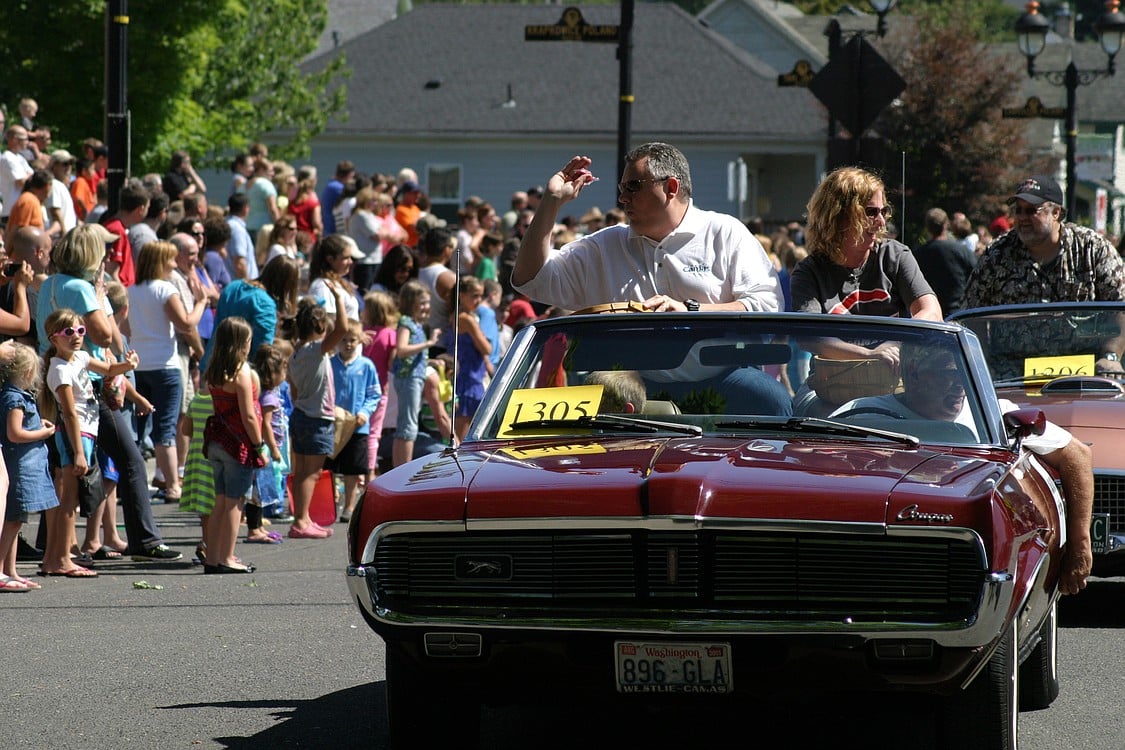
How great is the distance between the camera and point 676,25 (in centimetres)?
4822

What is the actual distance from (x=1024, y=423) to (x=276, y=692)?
3170mm

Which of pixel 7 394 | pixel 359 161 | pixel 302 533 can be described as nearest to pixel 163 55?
pixel 359 161

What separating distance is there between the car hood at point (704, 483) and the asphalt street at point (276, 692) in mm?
631

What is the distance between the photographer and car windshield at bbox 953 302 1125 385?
9.66 meters

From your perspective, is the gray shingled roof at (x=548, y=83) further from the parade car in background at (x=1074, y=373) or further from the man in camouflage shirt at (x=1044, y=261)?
the parade car in background at (x=1074, y=373)

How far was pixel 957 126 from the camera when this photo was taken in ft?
145

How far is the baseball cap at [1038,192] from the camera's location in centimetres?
1051

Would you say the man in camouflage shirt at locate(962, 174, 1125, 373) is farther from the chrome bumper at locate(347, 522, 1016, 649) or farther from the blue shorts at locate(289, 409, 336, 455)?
the chrome bumper at locate(347, 522, 1016, 649)

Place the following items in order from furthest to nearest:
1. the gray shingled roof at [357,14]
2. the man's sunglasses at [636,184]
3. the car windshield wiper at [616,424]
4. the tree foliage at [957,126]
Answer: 1. the gray shingled roof at [357,14]
2. the tree foliage at [957,126]
3. the man's sunglasses at [636,184]
4. the car windshield wiper at [616,424]

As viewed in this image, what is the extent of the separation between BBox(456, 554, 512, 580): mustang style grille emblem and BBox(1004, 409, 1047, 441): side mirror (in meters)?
1.82

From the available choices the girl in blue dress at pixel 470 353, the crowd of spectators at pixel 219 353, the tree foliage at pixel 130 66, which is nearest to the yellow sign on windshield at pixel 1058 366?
the crowd of spectators at pixel 219 353

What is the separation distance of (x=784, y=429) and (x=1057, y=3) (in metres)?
112

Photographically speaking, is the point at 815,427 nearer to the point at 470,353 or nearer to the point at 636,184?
the point at 636,184

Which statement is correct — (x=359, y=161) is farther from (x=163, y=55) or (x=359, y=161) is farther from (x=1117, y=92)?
(x=1117, y=92)
